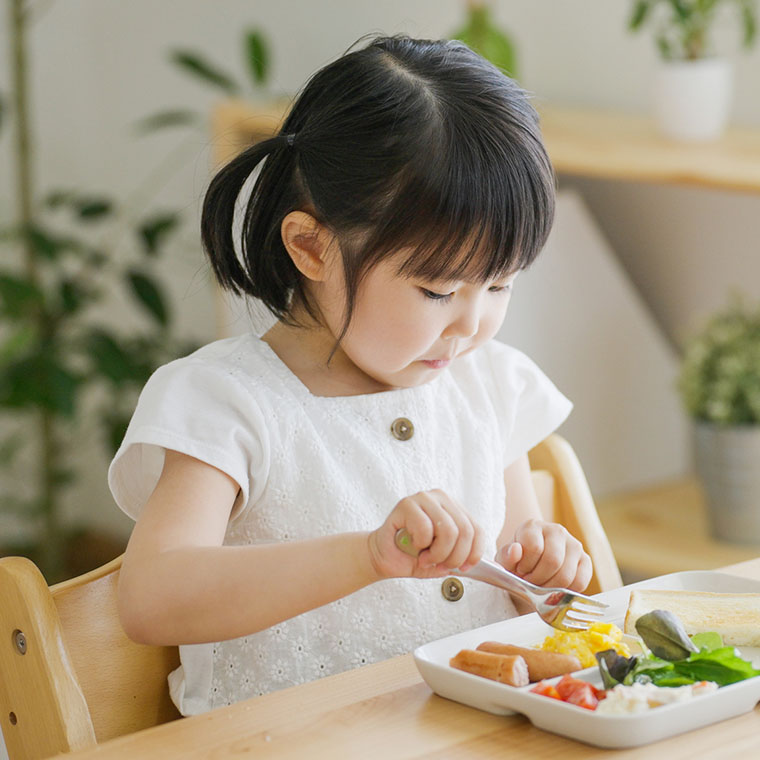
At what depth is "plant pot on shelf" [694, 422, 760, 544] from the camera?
1780mm

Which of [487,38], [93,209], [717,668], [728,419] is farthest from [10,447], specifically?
[717,668]

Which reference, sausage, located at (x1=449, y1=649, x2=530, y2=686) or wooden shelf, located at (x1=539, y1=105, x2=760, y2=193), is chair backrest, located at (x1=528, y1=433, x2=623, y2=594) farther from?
wooden shelf, located at (x1=539, y1=105, x2=760, y2=193)

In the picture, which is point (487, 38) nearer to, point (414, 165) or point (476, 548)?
point (414, 165)

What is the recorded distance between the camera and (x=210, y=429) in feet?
3.02

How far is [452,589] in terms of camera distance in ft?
3.28

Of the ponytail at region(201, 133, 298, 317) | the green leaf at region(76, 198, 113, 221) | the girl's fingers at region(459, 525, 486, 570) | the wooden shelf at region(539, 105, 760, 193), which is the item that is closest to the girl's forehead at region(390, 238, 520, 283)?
the ponytail at region(201, 133, 298, 317)

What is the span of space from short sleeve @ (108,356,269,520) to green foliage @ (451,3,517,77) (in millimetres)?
1097

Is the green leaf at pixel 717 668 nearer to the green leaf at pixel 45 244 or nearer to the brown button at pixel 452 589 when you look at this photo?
the brown button at pixel 452 589

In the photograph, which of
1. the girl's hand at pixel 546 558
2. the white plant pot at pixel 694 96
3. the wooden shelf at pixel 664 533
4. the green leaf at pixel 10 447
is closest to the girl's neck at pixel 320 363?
the girl's hand at pixel 546 558

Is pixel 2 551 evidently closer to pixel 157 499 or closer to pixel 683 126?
pixel 683 126

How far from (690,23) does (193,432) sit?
3.92 feet

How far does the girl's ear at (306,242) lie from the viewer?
96 centimetres

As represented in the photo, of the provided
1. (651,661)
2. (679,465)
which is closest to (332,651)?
(651,661)

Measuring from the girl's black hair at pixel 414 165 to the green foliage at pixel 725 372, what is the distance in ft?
3.04
